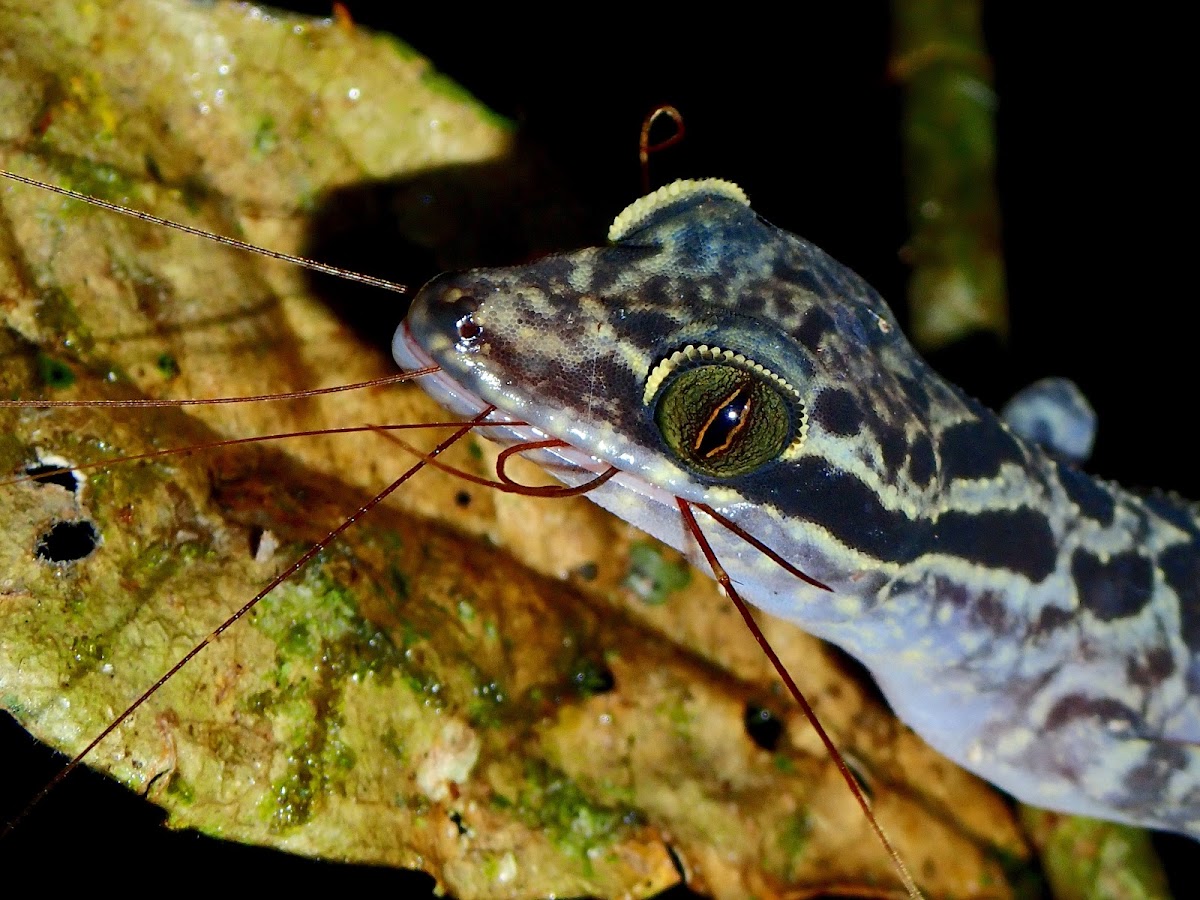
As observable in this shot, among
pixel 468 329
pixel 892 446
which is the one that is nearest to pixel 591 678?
pixel 892 446

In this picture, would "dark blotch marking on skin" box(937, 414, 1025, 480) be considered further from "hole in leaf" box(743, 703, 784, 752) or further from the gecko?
"hole in leaf" box(743, 703, 784, 752)

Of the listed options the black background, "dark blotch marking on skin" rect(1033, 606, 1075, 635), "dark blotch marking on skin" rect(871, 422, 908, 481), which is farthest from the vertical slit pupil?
"dark blotch marking on skin" rect(1033, 606, 1075, 635)

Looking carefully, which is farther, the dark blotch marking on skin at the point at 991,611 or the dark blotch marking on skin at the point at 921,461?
the dark blotch marking on skin at the point at 991,611

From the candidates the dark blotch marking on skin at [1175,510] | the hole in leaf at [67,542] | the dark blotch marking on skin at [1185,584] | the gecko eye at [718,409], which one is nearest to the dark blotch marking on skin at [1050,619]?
the dark blotch marking on skin at [1185,584]

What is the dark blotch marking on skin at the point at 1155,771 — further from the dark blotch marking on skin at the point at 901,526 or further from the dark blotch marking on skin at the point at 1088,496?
the dark blotch marking on skin at the point at 901,526

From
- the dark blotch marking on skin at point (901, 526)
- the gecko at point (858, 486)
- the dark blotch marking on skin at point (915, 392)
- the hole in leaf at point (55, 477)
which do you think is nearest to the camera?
the hole in leaf at point (55, 477)

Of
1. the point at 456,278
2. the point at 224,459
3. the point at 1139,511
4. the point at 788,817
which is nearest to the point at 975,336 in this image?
the point at 1139,511

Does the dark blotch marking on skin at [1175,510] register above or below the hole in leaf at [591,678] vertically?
above
